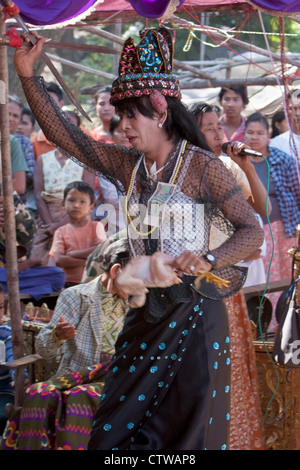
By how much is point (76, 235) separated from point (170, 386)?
2.95 meters

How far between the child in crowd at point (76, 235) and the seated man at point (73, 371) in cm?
133

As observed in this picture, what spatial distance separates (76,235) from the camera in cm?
567

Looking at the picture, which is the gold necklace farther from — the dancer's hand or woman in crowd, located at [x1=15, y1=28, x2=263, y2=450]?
the dancer's hand

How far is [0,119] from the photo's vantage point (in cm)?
356

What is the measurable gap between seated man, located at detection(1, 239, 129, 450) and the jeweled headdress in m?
0.86

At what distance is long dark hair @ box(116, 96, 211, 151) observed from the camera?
2910 millimetres

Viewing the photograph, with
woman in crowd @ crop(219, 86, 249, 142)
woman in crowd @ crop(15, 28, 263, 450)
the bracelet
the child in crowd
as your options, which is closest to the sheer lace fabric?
woman in crowd @ crop(15, 28, 263, 450)

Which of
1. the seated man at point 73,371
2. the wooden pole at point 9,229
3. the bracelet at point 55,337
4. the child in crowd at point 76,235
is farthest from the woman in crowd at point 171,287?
the child in crowd at point 76,235

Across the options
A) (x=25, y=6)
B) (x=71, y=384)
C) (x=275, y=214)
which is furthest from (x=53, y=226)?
(x=25, y=6)

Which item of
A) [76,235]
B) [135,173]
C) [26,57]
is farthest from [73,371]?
[26,57]

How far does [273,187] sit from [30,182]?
2115 millimetres

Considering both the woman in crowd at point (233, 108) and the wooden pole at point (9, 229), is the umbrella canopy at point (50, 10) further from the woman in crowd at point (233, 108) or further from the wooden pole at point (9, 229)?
the woman in crowd at point (233, 108)

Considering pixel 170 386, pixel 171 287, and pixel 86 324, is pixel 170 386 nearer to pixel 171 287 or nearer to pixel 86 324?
pixel 171 287

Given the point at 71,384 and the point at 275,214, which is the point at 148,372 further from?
the point at 275,214
